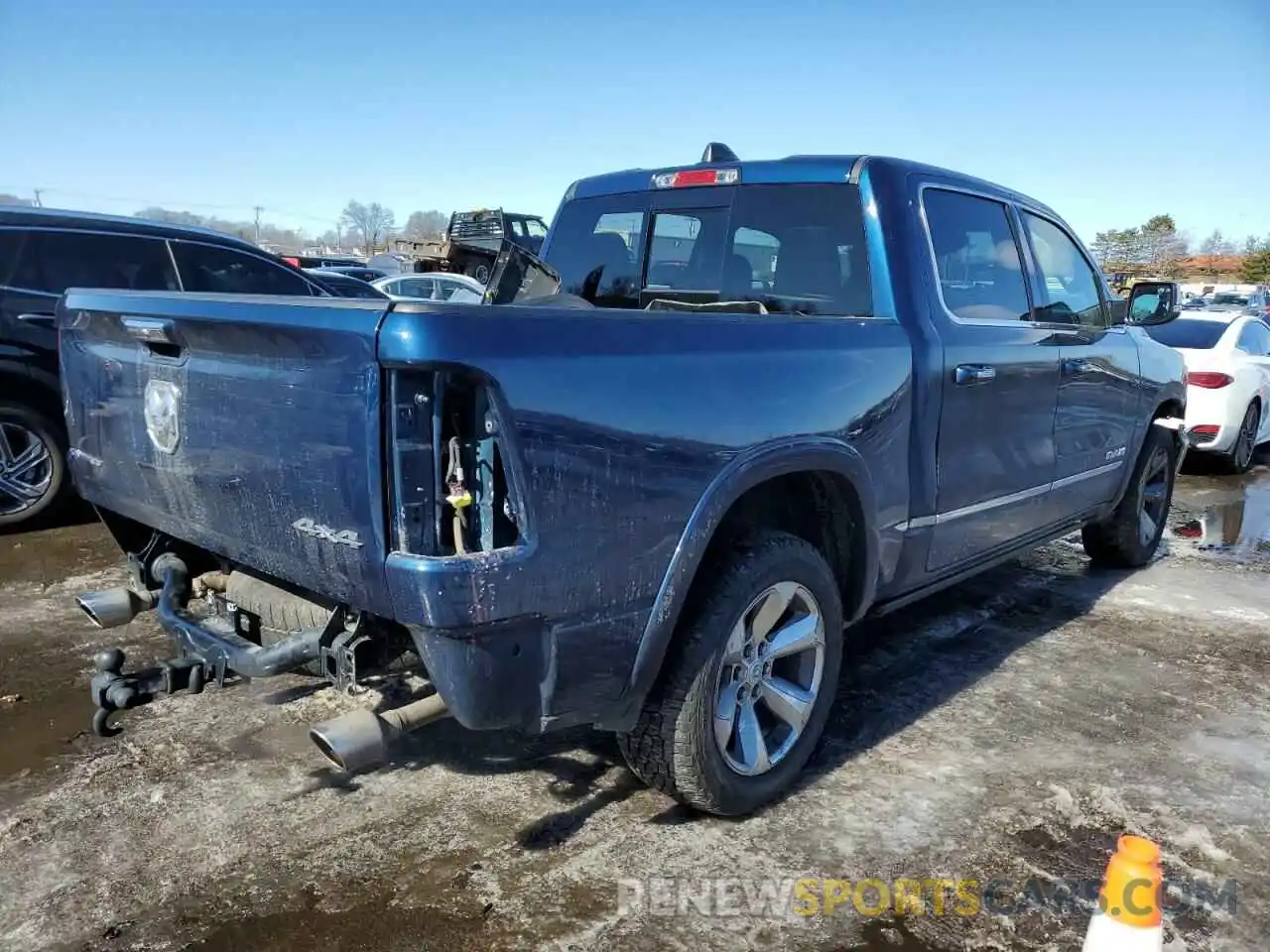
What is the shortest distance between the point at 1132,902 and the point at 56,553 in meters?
5.50

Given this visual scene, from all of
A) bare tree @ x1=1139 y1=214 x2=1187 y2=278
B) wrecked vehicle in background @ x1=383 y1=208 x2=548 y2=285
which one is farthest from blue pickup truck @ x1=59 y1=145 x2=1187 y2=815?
bare tree @ x1=1139 y1=214 x2=1187 y2=278

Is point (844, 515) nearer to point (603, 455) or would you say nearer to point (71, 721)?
point (603, 455)

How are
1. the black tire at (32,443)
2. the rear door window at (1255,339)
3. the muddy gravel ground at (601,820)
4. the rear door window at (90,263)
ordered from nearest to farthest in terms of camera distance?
the muddy gravel ground at (601,820), the black tire at (32,443), the rear door window at (90,263), the rear door window at (1255,339)

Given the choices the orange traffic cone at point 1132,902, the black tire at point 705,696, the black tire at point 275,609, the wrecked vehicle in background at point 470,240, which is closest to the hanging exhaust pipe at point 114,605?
the black tire at point 275,609

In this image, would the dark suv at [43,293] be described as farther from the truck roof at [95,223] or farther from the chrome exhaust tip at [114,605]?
the chrome exhaust tip at [114,605]

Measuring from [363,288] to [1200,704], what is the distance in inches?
333

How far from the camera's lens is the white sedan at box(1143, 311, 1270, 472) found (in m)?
8.87

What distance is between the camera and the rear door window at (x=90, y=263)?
5.86 meters

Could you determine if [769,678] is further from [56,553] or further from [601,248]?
[56,553]

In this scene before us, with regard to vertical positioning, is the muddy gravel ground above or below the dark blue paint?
below

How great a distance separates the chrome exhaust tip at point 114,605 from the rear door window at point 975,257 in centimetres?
294

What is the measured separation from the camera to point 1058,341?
420 cm

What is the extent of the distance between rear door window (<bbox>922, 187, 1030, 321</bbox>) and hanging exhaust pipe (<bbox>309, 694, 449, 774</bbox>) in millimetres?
2399

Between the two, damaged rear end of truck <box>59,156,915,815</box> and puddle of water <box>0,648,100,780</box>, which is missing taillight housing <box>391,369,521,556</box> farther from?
puddle of water <box>0,648,100,780</box>
